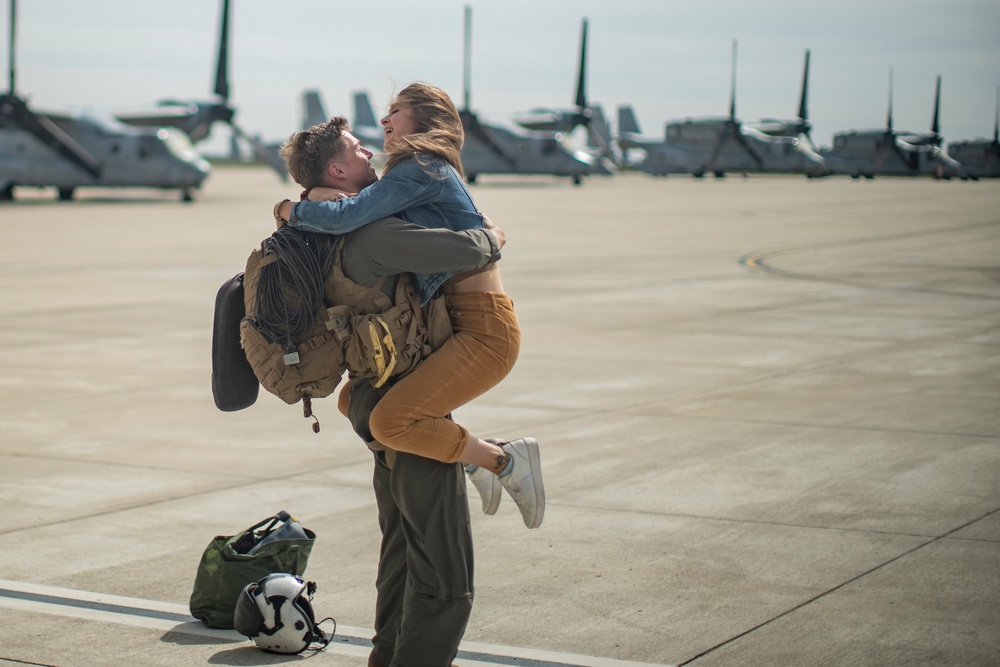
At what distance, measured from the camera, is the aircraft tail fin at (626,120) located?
4638 inches

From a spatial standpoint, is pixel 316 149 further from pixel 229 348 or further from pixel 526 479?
pixel 526 479

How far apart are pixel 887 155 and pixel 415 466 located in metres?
82.7

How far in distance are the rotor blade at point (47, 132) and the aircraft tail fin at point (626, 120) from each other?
77.5 m

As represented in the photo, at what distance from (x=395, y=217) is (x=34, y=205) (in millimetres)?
44361

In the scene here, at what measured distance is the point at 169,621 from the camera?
4945mm

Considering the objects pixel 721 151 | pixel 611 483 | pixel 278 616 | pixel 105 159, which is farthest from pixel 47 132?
pixel 721 151

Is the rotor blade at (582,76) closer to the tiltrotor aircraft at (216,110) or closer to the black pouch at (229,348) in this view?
the tiltrotor aircraft at (216,110)

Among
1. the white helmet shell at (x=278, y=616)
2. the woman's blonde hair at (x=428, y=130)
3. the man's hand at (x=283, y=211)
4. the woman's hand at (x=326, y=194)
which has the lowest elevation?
the white helmet shell at (x=278, y=616)

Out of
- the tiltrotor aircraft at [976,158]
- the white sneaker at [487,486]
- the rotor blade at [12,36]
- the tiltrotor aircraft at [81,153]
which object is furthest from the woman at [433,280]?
the tiltrotor aircraft at [976,158]

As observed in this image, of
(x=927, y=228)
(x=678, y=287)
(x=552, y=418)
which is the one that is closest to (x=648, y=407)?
→ (x=552, y=418)

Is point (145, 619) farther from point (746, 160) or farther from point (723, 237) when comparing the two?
point (746, 160)

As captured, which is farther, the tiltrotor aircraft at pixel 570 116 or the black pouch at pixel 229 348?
the tiltrotor aircraft at pixel 570 116

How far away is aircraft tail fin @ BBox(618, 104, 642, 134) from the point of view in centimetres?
11781

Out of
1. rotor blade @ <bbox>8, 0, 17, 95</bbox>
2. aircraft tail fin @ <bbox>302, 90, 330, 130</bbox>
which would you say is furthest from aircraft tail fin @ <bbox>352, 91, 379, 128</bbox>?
rotor blade @ <bbox>8, 0, 17, 95</bbox>
